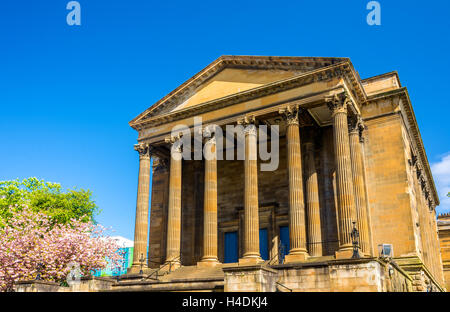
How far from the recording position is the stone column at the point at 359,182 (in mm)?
24906

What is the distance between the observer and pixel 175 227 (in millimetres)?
30234

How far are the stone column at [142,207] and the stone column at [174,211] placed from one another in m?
1.92

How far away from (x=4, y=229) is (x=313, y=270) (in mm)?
27729

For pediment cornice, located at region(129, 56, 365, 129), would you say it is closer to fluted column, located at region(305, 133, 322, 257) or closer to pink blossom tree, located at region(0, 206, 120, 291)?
fluted column, located at region(305, 133, 322, 257)

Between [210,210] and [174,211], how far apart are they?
2.82 m

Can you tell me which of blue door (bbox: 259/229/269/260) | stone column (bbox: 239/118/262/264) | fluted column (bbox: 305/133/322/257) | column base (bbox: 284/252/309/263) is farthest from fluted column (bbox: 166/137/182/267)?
fluted column (bbox: 305/133/322/257)

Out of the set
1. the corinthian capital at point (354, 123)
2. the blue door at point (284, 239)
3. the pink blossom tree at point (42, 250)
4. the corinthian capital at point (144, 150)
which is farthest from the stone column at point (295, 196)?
the pink blossom tree at point (42, 250)

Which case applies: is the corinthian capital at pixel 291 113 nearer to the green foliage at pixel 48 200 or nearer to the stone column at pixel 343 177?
the stone column at pixel 343 177

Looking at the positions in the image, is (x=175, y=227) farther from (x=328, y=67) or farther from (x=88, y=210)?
(x=88, y=210)

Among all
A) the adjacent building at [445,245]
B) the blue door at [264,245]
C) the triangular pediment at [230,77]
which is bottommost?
the blue door at [264,245]

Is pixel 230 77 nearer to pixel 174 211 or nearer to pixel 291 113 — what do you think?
pixel 291 113

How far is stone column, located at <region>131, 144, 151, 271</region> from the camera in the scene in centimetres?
3031

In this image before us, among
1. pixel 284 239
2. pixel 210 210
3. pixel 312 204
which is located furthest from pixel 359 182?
pixel 210 210
